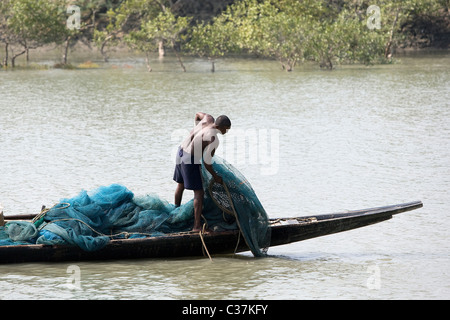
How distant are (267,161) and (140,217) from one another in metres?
6.33

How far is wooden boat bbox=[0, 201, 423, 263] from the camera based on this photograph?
7801 mm

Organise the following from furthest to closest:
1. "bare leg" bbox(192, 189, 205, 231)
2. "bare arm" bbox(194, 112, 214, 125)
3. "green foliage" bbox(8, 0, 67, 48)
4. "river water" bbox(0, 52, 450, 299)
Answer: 1. "green foliage" bbox(8, 0, 67, 48)
2. "bare arm" bbox(194, 112, 214, 125)
3. "bare leg" bbox(192, 189, 205, 231)
4. "river water" bbox(0, 52, 450, 299)

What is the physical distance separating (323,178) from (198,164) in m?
5.07

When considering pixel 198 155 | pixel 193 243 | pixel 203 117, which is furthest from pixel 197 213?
pixel 203 117

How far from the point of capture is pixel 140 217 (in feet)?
27.1

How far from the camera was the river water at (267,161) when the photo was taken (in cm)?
779

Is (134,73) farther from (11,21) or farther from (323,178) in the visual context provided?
(323,178)

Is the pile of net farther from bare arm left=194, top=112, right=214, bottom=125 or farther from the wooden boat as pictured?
bare arm left=194, top=112, right=214, bottom=125

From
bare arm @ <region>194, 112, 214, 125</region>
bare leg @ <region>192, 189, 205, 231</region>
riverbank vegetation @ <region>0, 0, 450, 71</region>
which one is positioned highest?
riverbank vegetation @ <region>0, 0, 450, 71</region>

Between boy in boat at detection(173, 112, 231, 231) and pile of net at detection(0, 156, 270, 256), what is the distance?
12 centimetres

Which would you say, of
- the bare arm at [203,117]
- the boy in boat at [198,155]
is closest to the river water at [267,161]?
the boy in boat at [198,155]

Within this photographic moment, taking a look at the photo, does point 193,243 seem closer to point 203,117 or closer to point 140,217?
point 140,217

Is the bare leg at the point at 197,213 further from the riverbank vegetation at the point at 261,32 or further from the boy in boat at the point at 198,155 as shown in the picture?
the riverbank vegetation at the point at 261,32

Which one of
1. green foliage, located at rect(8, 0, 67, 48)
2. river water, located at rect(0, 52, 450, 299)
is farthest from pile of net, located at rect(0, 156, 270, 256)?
green foliage, located at rect(8, 0, 67, 48)
